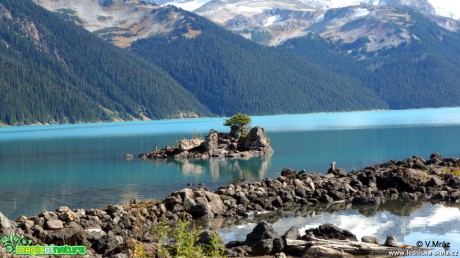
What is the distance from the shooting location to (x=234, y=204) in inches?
2021

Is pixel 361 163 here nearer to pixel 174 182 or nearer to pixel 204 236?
pixel 174 182

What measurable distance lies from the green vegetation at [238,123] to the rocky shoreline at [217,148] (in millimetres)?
1108

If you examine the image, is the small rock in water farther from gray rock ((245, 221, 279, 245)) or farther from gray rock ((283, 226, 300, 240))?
gray rock ((245, 221, 279, 245))

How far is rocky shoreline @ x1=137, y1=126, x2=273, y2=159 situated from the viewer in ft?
364

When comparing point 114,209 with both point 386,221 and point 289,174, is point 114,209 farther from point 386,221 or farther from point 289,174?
point 289,174

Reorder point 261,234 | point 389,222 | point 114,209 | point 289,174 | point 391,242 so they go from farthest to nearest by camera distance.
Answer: point 289,174 → point 114,209 → point 389,222 → point 261,234 → point 391,242

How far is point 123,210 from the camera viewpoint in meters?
46.9

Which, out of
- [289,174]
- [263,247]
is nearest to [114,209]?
[263,247]

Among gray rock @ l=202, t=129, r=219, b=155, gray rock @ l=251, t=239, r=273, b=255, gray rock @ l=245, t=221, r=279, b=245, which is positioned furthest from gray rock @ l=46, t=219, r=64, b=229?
gray rock @ l=202, t=129, r=219, b=155

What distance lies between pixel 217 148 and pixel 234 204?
62.7 meters

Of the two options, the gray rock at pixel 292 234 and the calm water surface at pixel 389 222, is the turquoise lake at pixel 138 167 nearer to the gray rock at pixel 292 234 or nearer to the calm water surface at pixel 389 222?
the calm water surface at pixel 389 222

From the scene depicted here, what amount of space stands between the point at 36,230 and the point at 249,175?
4328cm

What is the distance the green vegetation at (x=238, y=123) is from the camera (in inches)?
4599

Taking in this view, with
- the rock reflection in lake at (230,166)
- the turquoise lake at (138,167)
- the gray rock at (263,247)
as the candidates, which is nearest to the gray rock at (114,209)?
the turquoise lake at (138,167)
